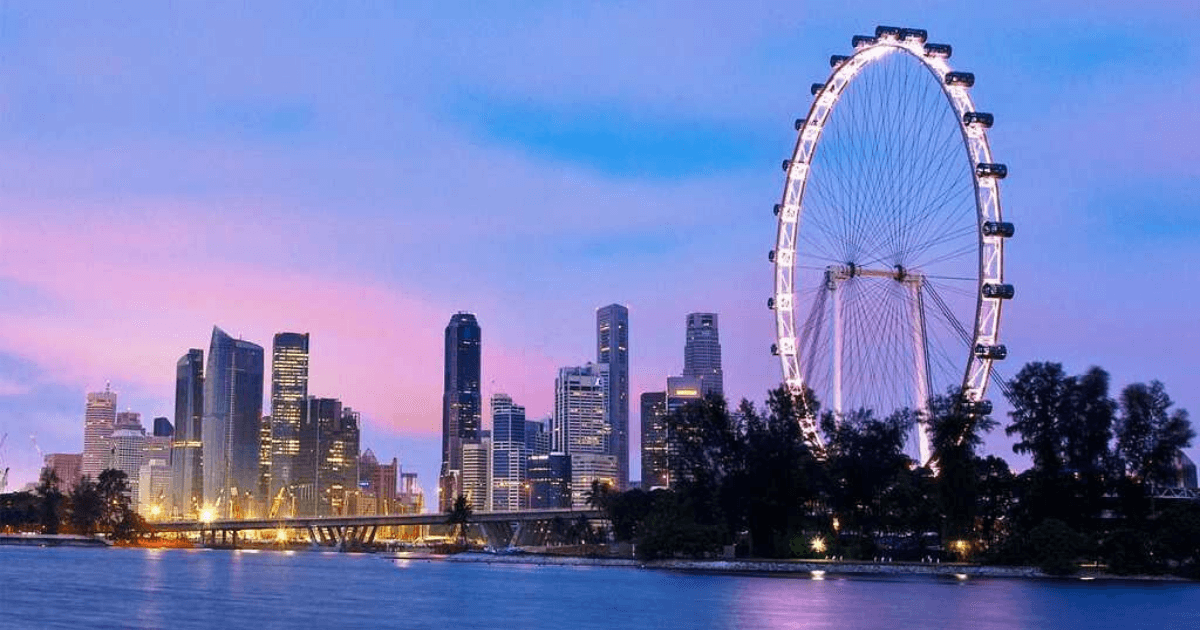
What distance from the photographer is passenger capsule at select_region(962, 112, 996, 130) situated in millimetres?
88188

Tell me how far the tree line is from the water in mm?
9317

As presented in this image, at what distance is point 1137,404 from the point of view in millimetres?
108750

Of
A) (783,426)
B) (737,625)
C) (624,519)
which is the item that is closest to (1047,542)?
(783,426)

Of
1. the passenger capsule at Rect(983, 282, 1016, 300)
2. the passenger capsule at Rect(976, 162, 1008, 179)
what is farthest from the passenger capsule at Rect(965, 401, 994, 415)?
the passenger capsule at Rect(976, 162, 1008, 179)

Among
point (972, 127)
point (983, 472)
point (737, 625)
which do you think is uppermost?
point (972, 127)

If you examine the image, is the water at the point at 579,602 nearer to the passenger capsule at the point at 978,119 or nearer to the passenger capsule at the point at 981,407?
the passenger capsule at the point at 981,407

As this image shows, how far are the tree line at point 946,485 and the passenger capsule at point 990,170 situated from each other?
1656 cm

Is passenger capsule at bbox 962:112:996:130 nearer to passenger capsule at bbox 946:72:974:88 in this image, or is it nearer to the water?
passenger capsule at bbox 946:72:974:88

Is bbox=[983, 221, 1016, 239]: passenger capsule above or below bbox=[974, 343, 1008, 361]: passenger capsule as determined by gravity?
above

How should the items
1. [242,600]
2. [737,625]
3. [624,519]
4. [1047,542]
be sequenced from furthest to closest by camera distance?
[624,519] → [1047,542] → [242,600] → [737,625]

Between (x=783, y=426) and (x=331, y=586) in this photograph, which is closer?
(x=331, y=586)

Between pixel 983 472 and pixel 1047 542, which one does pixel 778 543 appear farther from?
pixel 1047 542

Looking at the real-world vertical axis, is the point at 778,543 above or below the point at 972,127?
below

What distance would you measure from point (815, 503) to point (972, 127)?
146ft
